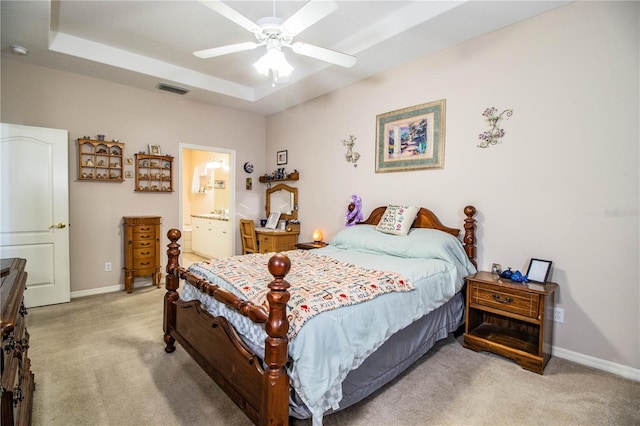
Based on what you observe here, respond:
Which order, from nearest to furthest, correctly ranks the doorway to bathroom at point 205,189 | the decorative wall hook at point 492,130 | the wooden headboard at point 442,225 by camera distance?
the decorative wall hook at point 492,130, the wooden headboard at point 442,225, the doorway to bathroom at point 205,189

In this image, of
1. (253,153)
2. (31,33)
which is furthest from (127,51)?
(253,153)

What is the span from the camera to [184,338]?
7.48 feet

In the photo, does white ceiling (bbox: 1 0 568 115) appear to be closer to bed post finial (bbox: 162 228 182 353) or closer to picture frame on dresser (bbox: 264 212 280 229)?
picture frame on dresser (bbox: 264 212 280 229)

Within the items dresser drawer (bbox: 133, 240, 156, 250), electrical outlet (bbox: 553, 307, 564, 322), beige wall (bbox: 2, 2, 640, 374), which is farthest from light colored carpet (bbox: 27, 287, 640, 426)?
dresser drawer (bbox: 133, 240, 156, 250)

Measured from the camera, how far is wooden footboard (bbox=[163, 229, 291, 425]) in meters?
1.39

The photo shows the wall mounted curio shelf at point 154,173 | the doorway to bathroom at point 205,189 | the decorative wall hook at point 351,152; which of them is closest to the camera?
the decorative wall hook at point 351,152

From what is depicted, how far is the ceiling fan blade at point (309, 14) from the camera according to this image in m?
1.87

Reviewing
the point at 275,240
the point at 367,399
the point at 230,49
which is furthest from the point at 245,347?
the point at 275,240

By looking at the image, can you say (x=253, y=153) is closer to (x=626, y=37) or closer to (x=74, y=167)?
(x=74, y=167)

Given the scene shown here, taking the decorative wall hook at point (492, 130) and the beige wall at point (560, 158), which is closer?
the beige wall at point (560, 158)

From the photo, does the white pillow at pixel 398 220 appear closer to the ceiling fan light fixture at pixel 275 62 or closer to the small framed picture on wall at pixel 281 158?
the ceiling fan light fixture at pixel 275 62

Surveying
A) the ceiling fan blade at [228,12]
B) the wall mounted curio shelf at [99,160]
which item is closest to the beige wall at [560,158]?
the ceiling fan blade at [228,12]

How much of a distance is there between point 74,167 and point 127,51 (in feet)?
5.10

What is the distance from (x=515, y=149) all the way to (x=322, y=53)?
1840 mm
